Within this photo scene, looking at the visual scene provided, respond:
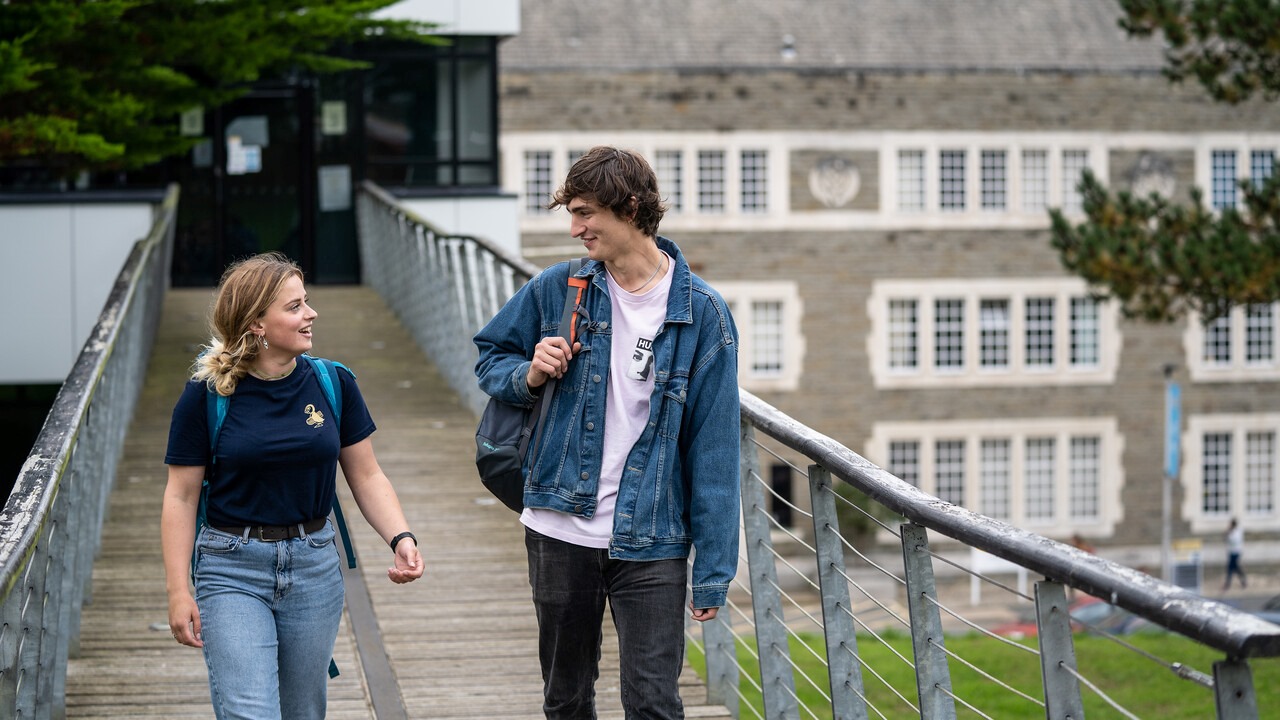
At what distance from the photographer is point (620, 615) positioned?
374 cm

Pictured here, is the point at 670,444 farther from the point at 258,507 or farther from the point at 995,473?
the point at 995,473

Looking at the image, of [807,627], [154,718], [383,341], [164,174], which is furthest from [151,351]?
[807,627]

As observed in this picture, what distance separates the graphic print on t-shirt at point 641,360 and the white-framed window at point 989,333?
124ft

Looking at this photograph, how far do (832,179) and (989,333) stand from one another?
19.0ft

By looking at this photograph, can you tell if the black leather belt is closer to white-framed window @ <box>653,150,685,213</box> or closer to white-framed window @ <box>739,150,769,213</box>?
white-framed window @ <box>653,150,685,213</box>

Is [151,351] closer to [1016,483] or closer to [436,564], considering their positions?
[436,564]

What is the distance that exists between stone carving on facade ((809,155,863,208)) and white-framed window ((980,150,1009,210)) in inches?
133

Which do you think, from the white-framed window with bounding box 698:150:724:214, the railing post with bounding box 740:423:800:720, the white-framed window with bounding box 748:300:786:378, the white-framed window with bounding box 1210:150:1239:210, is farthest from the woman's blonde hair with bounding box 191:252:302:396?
the white-framed window with bounding box 1210:150:1239:210

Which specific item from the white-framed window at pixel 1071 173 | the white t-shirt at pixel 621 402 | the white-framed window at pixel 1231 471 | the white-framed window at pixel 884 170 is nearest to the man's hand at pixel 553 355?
the white t-shirt at pixel 621 402

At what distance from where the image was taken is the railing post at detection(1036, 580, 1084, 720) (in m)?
2.91

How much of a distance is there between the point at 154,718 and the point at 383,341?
31.2 feet

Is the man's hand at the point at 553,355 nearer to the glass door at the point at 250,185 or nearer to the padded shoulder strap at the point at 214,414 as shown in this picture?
the padded shoulder strap at the point at 214,414

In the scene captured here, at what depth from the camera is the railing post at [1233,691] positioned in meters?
2.31

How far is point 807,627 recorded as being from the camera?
31.2 metres
